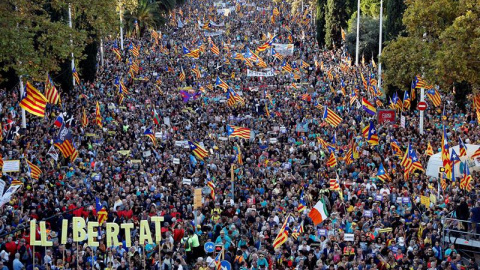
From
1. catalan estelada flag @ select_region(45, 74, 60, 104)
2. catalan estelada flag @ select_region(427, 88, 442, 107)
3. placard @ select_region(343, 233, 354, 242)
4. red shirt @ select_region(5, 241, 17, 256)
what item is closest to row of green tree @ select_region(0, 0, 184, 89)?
catalan estelada flag @ select_region(45, 74, 60, 104)

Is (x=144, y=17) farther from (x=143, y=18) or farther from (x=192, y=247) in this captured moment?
(x=192, y=247)

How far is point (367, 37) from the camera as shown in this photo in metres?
62.7

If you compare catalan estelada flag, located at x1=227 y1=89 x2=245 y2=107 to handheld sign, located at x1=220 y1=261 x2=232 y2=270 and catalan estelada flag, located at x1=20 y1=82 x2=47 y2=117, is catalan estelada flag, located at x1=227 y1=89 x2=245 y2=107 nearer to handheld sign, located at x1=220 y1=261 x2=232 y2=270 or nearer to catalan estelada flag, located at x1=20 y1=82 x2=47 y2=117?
catalan estelada flag, located at x1=20 y1=82 x2=47 y2=117

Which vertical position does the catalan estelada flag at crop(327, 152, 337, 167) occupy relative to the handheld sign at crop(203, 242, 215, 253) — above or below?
below

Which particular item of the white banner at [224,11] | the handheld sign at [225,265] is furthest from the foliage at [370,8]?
the handheld sign at [225,265]

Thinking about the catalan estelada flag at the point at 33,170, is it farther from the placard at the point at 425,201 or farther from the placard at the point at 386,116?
the placard at the point at 386,116

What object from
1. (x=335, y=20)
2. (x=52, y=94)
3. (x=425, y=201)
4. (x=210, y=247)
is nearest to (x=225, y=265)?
(x=210, y=247)

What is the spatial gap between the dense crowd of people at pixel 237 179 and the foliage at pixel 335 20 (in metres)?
17.0

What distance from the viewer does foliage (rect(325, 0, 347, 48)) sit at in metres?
72.7

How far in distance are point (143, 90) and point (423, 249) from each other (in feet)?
101

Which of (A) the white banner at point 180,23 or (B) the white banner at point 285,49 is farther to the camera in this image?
(A) the white banner at point 180,23

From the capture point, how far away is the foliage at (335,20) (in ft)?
238

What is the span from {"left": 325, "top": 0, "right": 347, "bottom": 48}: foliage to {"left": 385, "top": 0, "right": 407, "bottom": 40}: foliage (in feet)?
77.8

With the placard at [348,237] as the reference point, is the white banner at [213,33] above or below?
below
